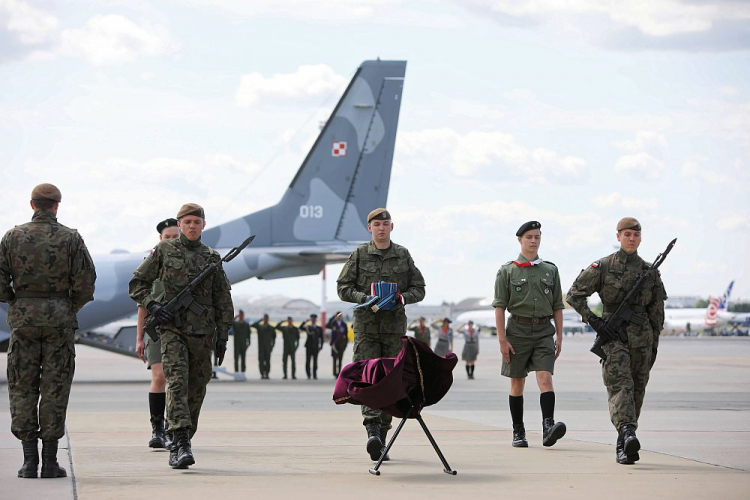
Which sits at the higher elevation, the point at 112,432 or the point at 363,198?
the point at 363,198

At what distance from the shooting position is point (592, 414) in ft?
40.8

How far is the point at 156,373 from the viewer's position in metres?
9.12

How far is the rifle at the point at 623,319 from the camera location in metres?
7.93

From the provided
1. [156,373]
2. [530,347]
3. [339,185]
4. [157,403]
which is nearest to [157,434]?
[157,403]

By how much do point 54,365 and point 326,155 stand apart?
14953mm

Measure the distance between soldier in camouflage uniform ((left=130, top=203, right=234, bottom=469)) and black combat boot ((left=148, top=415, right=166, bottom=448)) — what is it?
996 millimetres

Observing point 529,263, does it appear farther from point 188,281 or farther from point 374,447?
point 188,281

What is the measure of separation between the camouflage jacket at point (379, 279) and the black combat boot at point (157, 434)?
5.95ft

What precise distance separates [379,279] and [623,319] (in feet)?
5.75

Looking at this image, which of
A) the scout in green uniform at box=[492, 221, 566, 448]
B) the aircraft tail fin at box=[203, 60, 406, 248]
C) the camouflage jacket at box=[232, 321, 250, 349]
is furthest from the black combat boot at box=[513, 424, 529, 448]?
the camouflage jacket at box=[232, 321, 250, 349]

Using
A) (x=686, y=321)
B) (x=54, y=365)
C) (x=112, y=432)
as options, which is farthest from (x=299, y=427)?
(x=686, y=321)

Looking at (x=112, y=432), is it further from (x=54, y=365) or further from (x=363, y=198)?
(x=363, y=198)

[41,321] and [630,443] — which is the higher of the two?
[41,321]

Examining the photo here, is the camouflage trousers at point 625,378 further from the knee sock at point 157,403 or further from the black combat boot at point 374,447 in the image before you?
the knee sock at point 157,403
